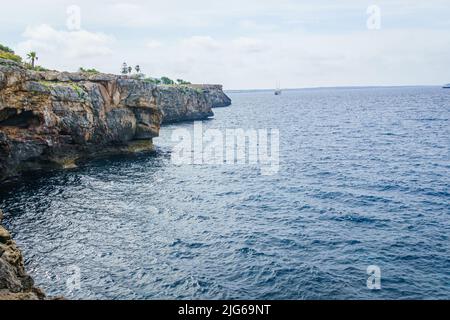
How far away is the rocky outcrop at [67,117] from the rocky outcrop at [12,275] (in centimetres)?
3417

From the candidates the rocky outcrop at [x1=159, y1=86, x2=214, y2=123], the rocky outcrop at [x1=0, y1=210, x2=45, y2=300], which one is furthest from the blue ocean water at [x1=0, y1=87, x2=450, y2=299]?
the rocky outcrop at [x1=159, y1=86, x2=214, y2=123]

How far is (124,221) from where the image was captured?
4172 centimetres

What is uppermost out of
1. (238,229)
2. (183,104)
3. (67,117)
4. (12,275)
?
(183,104)

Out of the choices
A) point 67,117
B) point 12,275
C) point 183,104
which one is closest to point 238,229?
point 12,275

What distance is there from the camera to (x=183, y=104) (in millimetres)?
148875

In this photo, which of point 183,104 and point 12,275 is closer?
point 12,275

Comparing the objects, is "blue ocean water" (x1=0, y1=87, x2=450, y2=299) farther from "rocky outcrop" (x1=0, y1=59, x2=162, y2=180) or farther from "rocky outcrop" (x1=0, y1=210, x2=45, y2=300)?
"rocky outcrop" (x1=0, y1=210, x2=45, y2=300)

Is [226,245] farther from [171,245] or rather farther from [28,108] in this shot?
[28,108]

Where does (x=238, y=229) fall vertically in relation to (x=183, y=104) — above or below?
below

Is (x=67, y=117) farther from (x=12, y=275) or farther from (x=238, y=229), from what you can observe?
(x=12, y=275)

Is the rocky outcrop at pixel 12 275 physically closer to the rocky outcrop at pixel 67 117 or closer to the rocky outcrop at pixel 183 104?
the rocky outcrop at pixel 67 117

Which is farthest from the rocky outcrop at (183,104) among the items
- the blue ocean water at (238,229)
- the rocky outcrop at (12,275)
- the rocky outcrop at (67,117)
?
the rocky outcrop at (12,275)

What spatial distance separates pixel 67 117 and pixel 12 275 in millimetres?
47233
